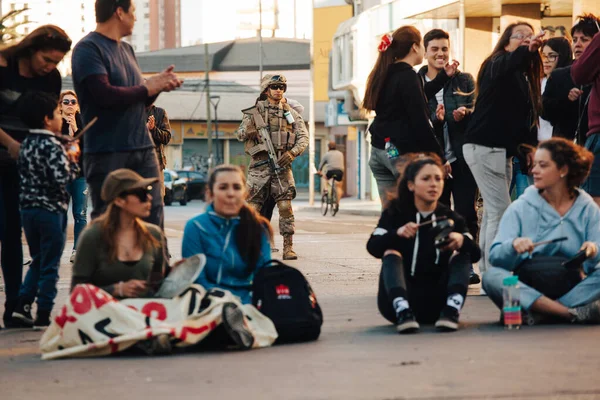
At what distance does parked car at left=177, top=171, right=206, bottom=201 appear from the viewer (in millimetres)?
52625

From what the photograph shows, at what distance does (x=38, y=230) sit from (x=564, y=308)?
123 inches

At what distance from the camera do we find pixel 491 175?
8.98 metres

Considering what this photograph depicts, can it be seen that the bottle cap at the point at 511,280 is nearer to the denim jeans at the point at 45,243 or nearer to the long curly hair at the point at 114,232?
the long curly hair at the point at 114,232

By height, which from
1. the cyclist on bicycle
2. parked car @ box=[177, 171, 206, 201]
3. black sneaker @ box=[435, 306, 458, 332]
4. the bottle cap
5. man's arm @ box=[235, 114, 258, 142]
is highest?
man's arm @ box=[235, 114, 258, 142]

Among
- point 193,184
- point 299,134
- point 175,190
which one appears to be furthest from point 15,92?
point 193,184

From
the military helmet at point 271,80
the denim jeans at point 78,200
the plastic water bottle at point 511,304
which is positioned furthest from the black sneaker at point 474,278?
the denim jeans at point 78,200

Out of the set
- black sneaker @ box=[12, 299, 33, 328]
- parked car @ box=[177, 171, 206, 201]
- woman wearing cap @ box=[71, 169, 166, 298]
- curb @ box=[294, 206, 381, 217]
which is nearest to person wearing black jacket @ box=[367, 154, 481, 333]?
woman wearing cap @ box=[71, 169, 166, 298]

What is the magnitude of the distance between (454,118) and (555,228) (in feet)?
8.14

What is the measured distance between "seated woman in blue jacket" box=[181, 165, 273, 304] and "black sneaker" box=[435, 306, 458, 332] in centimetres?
104

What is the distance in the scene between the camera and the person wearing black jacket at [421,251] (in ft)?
23.7

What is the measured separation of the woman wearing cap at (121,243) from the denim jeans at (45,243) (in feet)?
2.20

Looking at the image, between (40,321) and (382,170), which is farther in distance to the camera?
(382,170)

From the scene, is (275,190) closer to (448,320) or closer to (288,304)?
(448,320)

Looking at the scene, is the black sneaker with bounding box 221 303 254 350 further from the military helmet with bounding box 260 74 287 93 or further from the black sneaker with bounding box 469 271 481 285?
the military helmet with bounding box 260 74 287 93
